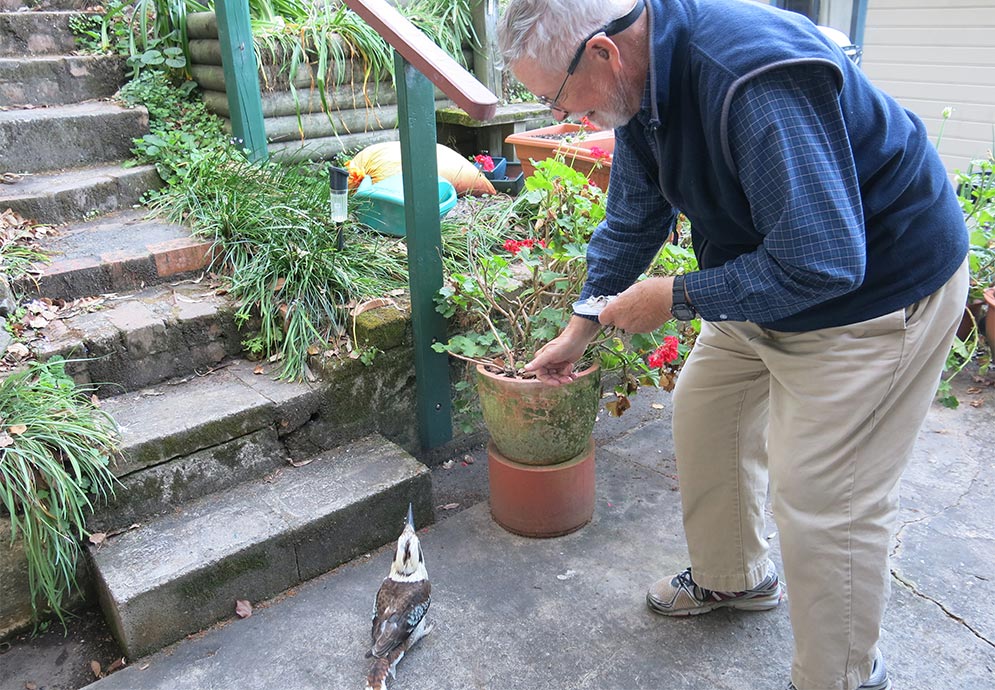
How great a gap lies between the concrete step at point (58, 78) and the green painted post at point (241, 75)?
2.58 ft

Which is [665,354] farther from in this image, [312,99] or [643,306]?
[312,99]

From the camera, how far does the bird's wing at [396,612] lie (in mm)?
1982

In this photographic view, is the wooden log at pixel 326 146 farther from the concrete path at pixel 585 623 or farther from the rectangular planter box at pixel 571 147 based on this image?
the concrete path at pixel 585 623

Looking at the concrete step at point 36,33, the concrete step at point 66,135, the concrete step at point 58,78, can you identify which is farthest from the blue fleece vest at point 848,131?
the concrete step at point 36,33

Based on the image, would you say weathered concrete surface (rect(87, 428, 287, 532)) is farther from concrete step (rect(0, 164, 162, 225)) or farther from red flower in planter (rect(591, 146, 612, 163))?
red flower in planter (rect(591, 146, 612, 163))

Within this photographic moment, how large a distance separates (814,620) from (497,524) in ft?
3.97

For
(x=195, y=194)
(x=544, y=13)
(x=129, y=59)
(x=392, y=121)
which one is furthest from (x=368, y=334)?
(x=129, y=59)

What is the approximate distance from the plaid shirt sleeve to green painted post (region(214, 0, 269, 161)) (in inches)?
116

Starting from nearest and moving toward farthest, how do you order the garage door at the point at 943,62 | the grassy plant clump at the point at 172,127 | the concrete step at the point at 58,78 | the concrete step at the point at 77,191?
the concrete step at the point at 77,191 < the grassy plant clump at the point at 172,127 < the concrete step at the point at 58,78 < the garage door at the point at 943,62

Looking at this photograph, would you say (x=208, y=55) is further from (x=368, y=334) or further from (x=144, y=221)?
(x=368, y=334)

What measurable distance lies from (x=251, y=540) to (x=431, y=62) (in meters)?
1.52

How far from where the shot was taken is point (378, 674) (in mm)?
1943

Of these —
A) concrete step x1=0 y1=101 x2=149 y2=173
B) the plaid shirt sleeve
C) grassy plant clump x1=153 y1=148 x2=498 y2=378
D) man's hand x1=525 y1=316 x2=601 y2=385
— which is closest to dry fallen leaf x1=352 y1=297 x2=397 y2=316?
grassy plant clump x1=153 y1=148 x2=498 y2=378

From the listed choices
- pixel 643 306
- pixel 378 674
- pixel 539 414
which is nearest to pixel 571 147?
pixel 539 414
